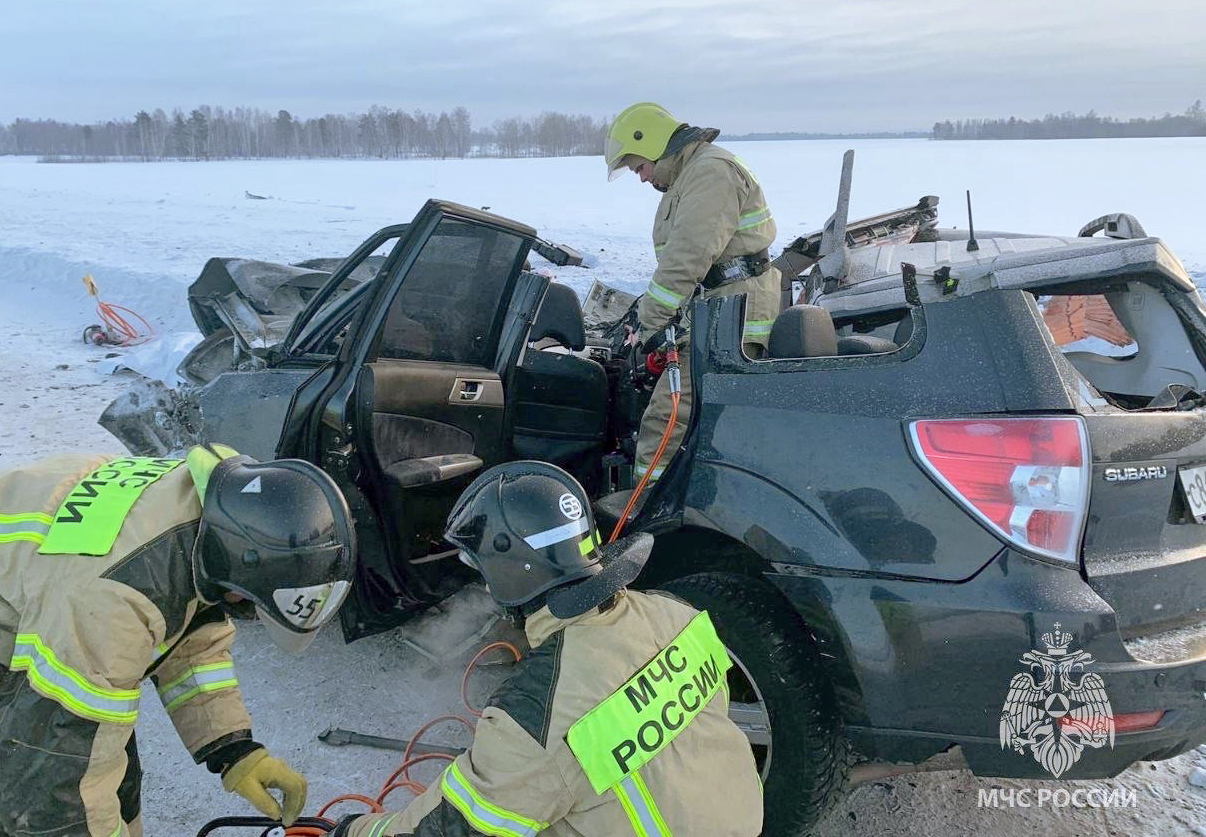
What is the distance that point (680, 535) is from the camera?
2664 mm

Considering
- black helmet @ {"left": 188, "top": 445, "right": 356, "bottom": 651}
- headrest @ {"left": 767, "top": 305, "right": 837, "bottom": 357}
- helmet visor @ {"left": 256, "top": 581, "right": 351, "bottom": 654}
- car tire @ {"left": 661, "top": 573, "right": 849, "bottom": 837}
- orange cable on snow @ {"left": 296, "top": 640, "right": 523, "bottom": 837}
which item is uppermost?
headrest @ {"left": 767, "top": 305, "right": 837, "bottom": 357}

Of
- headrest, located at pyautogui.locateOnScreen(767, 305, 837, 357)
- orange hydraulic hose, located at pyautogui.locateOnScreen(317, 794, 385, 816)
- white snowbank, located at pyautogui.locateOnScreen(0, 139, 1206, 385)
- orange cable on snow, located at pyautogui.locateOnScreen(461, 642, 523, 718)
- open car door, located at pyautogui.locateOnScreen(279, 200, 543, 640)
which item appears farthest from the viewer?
white snowbank, located at pyautogui.locateOnScreen(0, 139, 1206, 385)

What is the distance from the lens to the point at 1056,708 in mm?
1996

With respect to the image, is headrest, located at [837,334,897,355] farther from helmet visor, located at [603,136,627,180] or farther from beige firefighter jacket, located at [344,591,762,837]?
helmet visor, located at [603,136,627,180]

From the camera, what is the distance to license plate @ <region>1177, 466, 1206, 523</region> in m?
2.19

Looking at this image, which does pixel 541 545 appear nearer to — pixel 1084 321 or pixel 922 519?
pixel 922 519

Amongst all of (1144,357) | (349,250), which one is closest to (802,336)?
(1144,357)

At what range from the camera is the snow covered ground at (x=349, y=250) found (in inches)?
111

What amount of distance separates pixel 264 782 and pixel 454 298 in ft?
6.29

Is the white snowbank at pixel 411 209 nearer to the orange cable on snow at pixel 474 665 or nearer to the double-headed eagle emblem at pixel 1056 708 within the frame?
the orange cable on snow at pixel 474 665

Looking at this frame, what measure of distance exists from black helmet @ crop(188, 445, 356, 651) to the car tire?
1.03 m

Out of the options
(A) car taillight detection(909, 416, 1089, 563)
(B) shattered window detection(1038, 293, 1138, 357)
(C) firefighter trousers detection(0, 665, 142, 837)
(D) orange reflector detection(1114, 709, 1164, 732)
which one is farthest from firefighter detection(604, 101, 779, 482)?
(C) firefighter trousers detection(0, 665, 142, 837)

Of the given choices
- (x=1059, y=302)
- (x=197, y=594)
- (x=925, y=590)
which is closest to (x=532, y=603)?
(x=197, y=594)

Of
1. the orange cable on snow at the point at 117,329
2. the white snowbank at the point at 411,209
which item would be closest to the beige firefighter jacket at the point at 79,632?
the white snowbank at the point at 411,209
